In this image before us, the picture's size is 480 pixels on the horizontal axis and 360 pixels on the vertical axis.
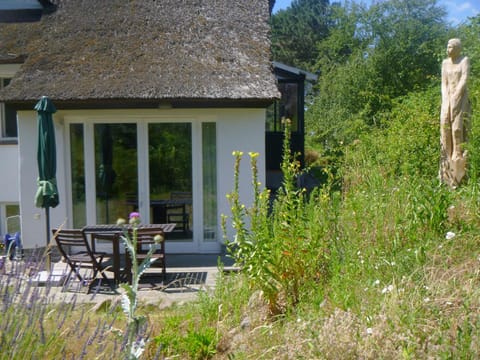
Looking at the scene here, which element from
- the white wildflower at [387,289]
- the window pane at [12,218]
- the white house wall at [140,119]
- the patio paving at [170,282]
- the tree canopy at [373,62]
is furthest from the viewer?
the tree canopy at [373,62]

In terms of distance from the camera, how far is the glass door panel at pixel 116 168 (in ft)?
31.2

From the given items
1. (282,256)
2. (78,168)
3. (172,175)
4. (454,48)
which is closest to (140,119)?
(172,175)

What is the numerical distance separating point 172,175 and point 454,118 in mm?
5026

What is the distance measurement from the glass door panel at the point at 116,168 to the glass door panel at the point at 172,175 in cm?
33

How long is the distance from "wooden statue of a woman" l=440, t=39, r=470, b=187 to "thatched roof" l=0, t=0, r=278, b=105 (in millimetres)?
2846

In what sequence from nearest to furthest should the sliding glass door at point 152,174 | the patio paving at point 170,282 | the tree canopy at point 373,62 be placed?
the patio paving at point 170,282
the sliding glass door at point 152,174
the tree canopy at point 373,62

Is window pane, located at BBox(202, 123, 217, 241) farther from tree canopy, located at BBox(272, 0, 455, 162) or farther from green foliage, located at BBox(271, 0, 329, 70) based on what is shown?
green foliage, located at BBox(271, 0, 329, 70)

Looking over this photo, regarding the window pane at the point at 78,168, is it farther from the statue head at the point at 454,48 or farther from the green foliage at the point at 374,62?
the green foliage at the point at 374,62

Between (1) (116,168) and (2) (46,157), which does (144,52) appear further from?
(2) (46,157)

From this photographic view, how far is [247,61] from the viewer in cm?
926

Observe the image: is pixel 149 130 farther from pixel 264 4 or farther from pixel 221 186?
pixel 264 4

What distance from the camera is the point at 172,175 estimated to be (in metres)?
9.53

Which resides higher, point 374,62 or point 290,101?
point 374,62

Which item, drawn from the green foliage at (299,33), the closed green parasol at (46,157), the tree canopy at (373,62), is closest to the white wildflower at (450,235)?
the closed green parasol at (46,157)
